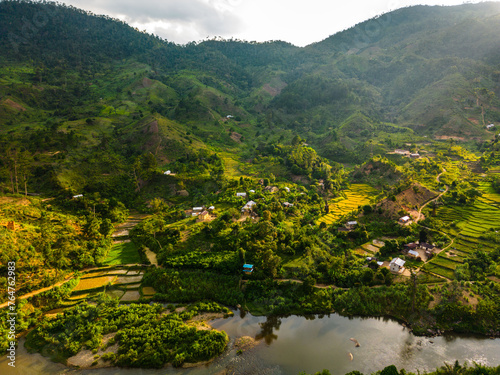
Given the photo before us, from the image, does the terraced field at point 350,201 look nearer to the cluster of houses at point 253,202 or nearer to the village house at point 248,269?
the cluster of houses at point 253,202

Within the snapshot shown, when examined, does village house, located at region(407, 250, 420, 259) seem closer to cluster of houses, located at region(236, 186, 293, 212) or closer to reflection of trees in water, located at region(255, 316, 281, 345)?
reflection of trees in water, located at region(255, 316, 281, 345)


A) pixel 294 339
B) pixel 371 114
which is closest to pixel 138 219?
pixel 294 339

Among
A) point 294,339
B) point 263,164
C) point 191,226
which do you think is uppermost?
point 263,164

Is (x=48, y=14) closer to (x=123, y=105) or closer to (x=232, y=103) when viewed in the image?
(x=123, y=105)

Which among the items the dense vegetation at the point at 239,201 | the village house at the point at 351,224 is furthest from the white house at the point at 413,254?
the village house at the point at 351,224

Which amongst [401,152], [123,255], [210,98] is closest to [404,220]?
[401,152]

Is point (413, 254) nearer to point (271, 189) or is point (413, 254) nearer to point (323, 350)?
point (323, 350)
